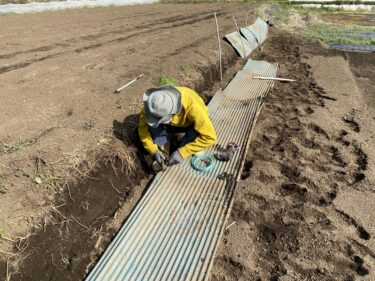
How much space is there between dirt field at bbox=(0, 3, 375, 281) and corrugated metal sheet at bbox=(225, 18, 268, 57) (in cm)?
248

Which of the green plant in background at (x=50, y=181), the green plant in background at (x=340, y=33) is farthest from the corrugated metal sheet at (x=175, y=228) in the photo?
the green plant in background at (x=340, y=33)

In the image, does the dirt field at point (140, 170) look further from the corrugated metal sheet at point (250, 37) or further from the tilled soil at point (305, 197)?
the corrugated metal sheet at point (250, 37)

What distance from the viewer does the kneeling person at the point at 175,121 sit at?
11.9 feet

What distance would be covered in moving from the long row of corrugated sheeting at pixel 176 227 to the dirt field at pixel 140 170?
0.22 m

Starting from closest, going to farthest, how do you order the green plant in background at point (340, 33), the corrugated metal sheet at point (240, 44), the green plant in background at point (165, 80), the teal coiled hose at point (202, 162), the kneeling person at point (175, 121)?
1. the kneeling person at point (175, 121)
2. the teal coiled hose at point (202, 162)
3. the green plant in background at point (165, 80)
4. the corrugated metal sheet at point (240, 44)
5. the green plant in background at point (340, 33)

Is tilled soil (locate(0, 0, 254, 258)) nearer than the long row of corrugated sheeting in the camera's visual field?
No

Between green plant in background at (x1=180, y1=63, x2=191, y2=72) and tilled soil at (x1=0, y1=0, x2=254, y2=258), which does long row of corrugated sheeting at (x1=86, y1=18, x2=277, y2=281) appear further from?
green plant in background at (x1=180, y1=63, x2=191, y2=72)

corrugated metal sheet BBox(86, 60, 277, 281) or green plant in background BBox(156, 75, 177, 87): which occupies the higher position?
green plant in background BBox(156, 75, 177, 87)

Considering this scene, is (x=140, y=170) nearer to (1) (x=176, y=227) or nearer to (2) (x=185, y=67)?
(1) (x=176, y=227)

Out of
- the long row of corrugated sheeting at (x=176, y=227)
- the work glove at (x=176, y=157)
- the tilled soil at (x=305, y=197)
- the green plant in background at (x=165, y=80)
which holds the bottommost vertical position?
the tilled soil at (x=305, y=197)

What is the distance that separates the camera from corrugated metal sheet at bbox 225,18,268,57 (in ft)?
34.1

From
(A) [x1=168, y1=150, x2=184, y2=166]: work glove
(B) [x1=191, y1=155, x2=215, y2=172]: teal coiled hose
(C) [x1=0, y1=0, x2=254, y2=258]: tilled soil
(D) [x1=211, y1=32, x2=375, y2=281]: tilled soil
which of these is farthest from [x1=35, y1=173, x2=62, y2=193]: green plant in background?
(D) [x1=211, y1=32, x2=375, y2=281]: tilled soil

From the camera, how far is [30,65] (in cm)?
704

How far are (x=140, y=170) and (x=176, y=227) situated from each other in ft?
3.98
